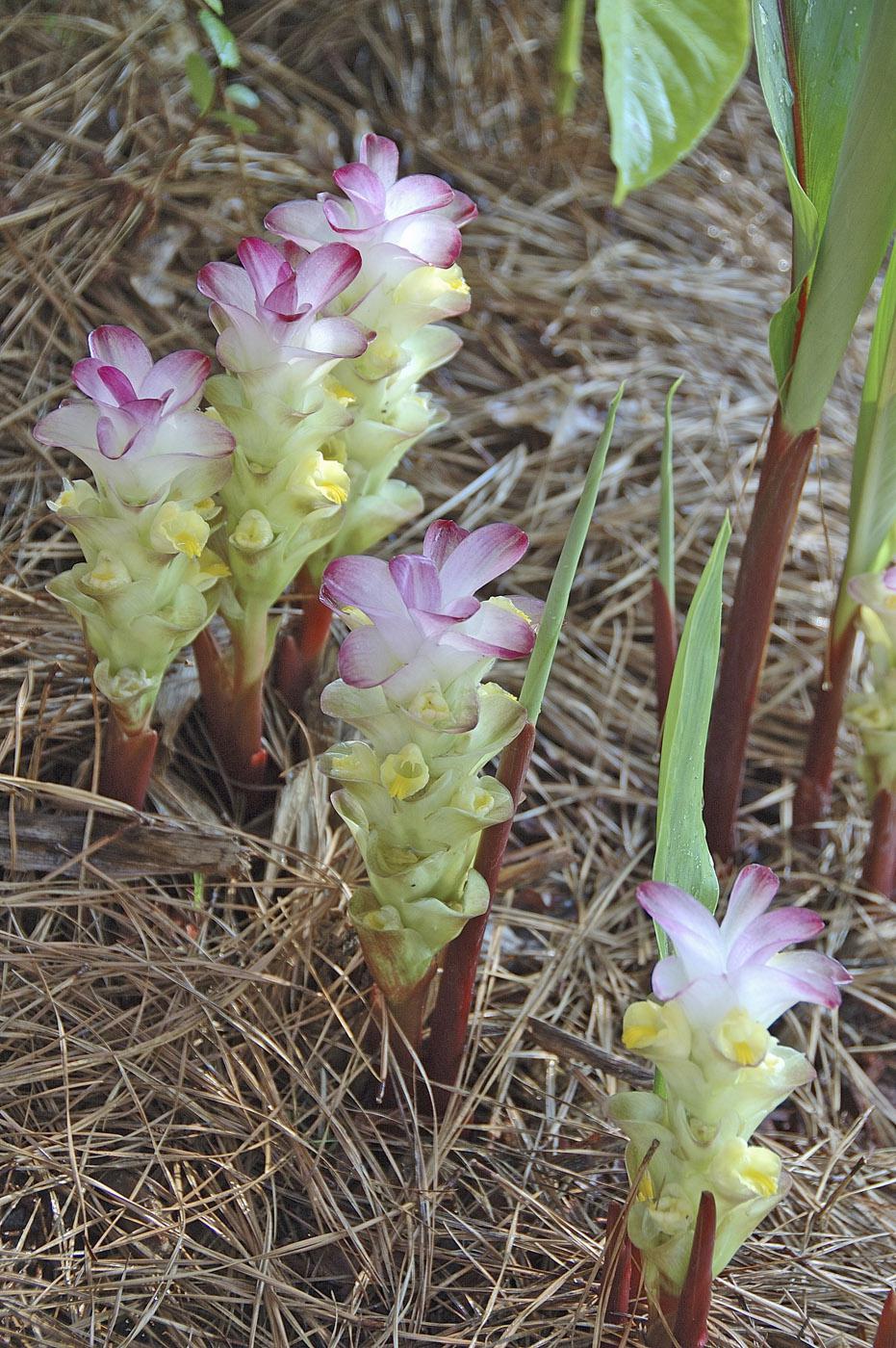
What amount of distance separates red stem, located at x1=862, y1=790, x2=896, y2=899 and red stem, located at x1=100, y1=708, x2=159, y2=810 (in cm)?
79

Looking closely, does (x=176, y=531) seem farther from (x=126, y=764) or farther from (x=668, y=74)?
(x=668, y=74)

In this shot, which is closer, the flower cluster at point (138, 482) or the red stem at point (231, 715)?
the flower cluster at point (138, 482)

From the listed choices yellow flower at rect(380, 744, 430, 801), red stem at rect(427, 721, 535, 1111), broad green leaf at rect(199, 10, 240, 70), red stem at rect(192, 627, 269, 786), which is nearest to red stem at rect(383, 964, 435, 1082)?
red stem at rect(427, 721, 535, 1111)

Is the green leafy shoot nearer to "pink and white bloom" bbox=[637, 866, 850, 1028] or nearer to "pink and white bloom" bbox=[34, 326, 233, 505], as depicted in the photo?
"pink and white bloom" bbox=[34, 326, 233, 505]

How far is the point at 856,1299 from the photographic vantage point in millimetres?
995

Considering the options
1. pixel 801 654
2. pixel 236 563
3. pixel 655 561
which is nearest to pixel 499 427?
pixel 655 561

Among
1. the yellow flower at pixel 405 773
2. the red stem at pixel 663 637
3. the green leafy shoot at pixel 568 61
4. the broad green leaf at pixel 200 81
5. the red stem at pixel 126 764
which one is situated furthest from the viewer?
the green leafy shoot at pixel 568 61

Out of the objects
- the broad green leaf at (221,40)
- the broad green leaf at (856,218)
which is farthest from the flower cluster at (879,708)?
the broad green leaf at (221,40)

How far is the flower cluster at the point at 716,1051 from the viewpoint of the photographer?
0.77 m

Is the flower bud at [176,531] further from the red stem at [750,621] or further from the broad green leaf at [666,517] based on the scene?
the red stem at [750,621]

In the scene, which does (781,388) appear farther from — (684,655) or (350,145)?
(350,145)

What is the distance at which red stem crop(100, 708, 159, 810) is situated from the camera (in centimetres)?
113

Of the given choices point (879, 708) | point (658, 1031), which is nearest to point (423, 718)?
point (658, 1031)

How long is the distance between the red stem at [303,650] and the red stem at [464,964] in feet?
1.28
